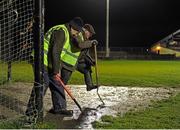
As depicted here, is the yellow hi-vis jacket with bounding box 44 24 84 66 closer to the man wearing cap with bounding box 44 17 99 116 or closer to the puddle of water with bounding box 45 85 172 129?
the man wearing cap with bounding box 44 17 99 116

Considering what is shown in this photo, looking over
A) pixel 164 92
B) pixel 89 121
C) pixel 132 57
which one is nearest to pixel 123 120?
pixel 89 121

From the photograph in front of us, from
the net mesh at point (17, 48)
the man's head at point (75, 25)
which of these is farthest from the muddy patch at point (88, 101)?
the man's head at point (75, 25)

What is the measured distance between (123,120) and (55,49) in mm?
1700

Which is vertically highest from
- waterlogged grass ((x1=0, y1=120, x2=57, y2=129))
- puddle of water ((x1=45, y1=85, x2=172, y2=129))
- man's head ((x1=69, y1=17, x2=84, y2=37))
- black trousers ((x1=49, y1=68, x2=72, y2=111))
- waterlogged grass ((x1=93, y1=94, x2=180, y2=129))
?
man's head ((x1=69, y1=17, x2=84, y2=37))

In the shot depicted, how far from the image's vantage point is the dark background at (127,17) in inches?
2005

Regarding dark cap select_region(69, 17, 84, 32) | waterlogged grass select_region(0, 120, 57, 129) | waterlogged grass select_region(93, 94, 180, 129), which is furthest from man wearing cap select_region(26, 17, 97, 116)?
waterlogged grass select_region(93, 94, 180, 129)

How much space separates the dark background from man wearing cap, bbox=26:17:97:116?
137ft

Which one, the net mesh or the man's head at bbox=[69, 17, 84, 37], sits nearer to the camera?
the man's head at bbox=[69, 17, 84, 37]

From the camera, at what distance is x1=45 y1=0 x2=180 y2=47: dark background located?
50.9m

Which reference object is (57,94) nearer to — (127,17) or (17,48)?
(17,48)

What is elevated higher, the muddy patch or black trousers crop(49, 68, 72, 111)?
black trousers crop(49, 68, 72, 111)

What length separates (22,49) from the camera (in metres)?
11.4

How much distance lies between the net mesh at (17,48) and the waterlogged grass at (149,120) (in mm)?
1441

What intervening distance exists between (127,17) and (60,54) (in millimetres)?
43756
